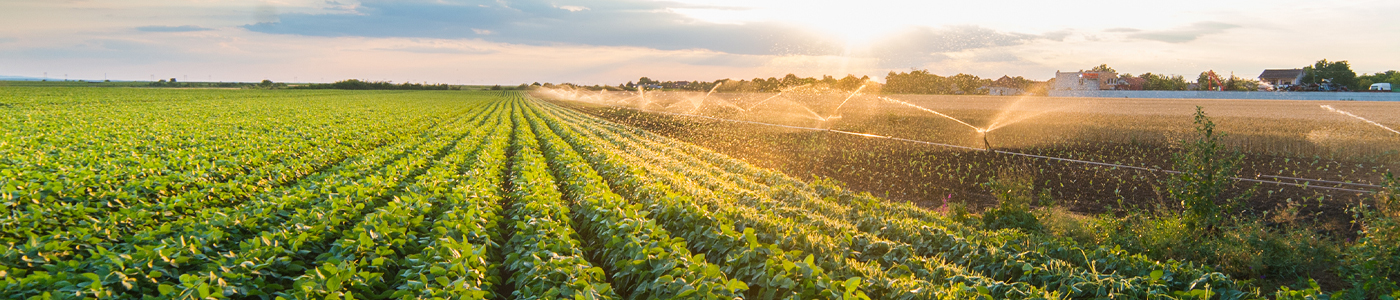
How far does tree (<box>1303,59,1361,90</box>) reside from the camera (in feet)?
175

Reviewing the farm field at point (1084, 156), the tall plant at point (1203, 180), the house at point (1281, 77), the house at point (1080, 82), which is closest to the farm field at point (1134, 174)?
the farm field at point (1084, 156)

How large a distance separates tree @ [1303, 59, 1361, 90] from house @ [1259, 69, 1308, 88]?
31.2 feet

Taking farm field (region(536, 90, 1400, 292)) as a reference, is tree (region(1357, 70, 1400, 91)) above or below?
above

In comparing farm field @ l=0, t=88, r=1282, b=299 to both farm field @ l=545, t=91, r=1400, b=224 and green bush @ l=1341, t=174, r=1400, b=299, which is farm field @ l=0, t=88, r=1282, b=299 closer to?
green bush @ l=1341, t=174, r=1400, b=299

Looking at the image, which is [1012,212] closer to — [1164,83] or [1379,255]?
[1379,255]

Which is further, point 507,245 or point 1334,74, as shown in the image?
point 1334,74

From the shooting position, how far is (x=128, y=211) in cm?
641

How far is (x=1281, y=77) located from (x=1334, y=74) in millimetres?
20853

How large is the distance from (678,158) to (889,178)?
17.7ft

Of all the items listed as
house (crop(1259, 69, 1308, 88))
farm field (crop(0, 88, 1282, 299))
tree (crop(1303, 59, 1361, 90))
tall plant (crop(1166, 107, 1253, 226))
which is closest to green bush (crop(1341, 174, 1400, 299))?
farm field (crop(0, 88, 1282, 299))

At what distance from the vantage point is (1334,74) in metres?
54.4

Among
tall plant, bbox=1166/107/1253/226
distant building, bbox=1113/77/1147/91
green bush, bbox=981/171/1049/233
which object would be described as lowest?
green bush, bbox=981/171/1049/233

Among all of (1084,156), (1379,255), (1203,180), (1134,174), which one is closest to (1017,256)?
(1379,255)

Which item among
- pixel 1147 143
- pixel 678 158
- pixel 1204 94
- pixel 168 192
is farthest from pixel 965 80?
pixel 168 192
